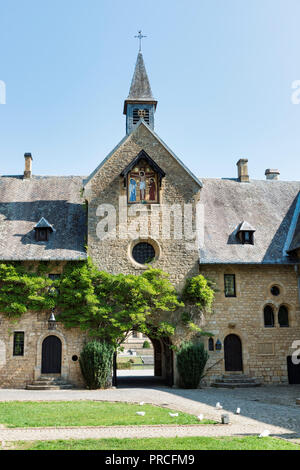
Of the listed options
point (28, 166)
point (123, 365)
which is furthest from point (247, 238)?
point (123, 365)

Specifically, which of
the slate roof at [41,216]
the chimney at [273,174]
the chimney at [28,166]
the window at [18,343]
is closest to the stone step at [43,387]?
the window at [18,343]

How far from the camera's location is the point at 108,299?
2070 centimetres

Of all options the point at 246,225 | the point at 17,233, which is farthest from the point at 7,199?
the point at 246,225

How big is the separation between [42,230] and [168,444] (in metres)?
15.8

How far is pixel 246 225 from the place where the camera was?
2305 centimetres

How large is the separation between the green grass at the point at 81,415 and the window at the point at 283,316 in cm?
1069

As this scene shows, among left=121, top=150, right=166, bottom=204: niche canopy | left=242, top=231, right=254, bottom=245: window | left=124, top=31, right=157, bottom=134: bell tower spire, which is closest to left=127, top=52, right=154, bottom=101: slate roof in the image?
left=124, top=31, right=157, bottom=134: bell tower spire

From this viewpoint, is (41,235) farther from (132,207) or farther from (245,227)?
(245,227)

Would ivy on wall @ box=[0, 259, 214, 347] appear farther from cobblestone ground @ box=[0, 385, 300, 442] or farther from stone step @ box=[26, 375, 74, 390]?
cobblestone ground @ box=[0, 385, 300, 442]

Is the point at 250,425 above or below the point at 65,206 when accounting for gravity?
below

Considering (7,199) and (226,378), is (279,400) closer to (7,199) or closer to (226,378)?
(226,378)

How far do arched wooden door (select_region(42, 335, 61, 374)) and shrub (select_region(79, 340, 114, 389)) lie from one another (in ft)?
4.61

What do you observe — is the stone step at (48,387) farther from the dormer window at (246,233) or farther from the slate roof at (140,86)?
the slate roof at (140,86)
